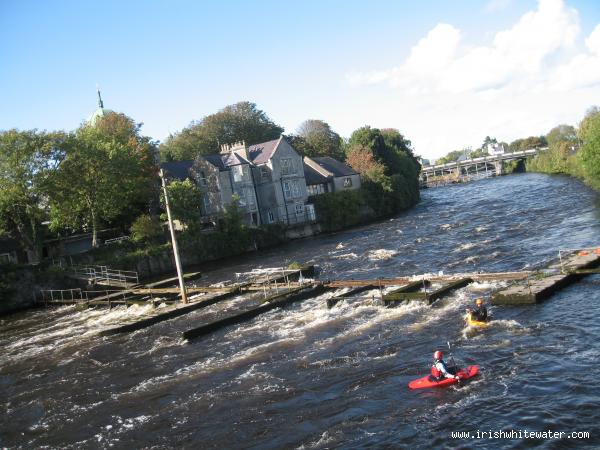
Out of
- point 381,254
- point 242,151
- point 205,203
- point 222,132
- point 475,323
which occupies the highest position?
point 222,132

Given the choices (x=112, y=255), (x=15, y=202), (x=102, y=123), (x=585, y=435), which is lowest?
(x=585, y=435)

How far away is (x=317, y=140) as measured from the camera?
427 feet

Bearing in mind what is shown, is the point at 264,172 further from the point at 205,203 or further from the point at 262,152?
the point at 205,203

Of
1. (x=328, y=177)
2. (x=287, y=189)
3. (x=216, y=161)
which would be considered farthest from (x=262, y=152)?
(x=328, y=177)

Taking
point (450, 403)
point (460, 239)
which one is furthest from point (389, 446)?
point (460, 239)

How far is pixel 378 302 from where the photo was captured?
2925 centimetres

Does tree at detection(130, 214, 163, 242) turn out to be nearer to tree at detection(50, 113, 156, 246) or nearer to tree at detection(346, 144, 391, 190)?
tree at detection(50, 113, 156, 246)

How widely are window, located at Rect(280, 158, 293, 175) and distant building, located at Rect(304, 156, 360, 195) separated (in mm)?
7292

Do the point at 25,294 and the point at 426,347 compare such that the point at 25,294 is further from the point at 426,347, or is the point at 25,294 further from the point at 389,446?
the point at 389,446

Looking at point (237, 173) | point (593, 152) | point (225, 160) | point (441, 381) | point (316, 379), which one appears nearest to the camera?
point (441, 381)

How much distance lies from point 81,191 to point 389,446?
2164 inches

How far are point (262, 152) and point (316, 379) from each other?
66.3 metres

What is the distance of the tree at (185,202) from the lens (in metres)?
Result: 65.8

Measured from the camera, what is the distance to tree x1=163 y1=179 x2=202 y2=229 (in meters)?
65.8
